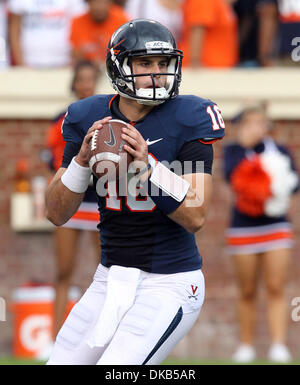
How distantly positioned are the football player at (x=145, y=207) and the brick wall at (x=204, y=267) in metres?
4.22

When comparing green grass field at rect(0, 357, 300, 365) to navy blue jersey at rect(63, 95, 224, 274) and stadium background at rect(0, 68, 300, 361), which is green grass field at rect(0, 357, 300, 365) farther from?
navy blue jersey at rect(63, 95, 224, 274)

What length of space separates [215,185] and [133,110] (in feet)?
14.2

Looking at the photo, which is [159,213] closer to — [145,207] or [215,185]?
[145,207]

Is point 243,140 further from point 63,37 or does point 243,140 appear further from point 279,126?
point 63,37

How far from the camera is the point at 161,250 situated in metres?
3.33

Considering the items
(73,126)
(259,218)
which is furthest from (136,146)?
(259,218)

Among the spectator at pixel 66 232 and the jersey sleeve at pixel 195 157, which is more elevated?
the jersey sleeve at pixel 195 157

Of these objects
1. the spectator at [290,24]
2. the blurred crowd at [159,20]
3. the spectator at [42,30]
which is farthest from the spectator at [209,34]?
the spectator at [42,30]

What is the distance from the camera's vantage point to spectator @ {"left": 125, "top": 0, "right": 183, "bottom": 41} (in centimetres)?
745

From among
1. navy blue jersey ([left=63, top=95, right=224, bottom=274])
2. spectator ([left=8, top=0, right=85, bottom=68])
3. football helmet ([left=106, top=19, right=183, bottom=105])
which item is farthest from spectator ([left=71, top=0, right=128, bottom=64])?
navy blue jersey ([left=63, top=95, right=224, bottom=274])

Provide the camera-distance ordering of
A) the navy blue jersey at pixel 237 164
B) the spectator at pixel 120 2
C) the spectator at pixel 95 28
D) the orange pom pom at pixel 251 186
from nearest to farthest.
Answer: the orange pom pom at pixel 251 186 → the navy blue jersey at pixel 237 164 → the spectator at pixel 95 28 → the spectator at pixel 120 2

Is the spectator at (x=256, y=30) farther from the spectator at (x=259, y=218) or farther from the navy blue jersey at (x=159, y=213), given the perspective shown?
the navy blue jersey at (x=159, y=213)

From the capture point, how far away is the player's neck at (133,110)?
3.46 m

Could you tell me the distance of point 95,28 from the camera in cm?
736
